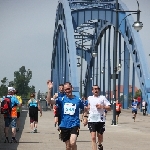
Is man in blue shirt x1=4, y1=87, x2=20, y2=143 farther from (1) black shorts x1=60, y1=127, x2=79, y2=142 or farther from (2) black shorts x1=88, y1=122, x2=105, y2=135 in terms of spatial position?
(1) black shorts x1=60, y1=127, x2=79, y2=142

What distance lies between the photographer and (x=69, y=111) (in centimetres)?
1141

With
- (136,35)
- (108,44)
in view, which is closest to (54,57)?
(108,44)

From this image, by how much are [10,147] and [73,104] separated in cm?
476

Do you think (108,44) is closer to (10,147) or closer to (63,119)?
(10,147)

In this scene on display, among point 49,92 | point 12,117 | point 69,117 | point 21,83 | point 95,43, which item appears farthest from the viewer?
point 21,83

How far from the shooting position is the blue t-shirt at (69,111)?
37.5 ft

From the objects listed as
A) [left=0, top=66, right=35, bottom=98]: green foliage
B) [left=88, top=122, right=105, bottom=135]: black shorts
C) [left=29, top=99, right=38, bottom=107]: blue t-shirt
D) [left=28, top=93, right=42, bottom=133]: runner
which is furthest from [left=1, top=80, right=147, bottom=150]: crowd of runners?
[left=0, top=66, right=35, bottom=98]: green foliage

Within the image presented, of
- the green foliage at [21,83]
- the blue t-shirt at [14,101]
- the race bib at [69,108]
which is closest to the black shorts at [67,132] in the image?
the race bib at [69,108]

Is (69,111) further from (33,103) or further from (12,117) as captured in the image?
(33,103)

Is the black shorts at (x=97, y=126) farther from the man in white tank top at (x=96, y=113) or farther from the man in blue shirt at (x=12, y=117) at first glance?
the man in blue shirt at (x=12, y=117)

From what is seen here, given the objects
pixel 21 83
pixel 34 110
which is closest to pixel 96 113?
pixel 34 110

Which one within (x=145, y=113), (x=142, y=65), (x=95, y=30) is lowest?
(x=145, y=113)

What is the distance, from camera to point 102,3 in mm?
60344

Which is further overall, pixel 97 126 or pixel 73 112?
pixel 97 126
